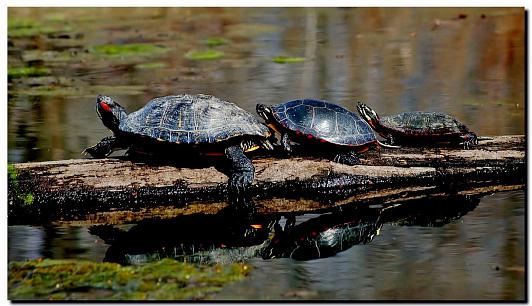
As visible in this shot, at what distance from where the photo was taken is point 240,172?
5617 mm

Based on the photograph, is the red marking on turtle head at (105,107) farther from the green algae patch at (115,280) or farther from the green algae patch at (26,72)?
the green algae patch at (26,72)

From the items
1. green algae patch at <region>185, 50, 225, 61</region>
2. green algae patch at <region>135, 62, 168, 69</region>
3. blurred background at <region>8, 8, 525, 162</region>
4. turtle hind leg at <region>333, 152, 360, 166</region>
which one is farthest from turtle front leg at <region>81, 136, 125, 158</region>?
green algae patch at <region>185, 50, 225, 61</region>

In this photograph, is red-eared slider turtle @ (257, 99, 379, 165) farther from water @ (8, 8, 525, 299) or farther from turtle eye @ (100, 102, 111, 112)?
turtle eye @ (100, 102, 111, 112)

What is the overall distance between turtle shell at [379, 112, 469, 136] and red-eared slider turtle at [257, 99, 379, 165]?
22cm

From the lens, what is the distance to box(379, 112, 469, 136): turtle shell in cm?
603

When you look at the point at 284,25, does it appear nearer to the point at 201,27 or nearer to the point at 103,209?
the point at 201,27

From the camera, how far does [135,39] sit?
1345 cm

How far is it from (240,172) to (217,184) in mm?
180

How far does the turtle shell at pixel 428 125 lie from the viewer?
6031mm

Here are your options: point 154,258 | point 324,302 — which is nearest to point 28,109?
point 154,258

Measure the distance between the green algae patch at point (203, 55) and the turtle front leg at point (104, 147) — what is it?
5.89 meters

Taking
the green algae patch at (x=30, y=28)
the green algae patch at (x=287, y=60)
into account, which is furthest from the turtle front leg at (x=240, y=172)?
the green algae patch at (x=30, y=28)

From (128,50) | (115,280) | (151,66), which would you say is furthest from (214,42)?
(115,280)

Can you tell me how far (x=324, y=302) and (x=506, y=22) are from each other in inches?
411
